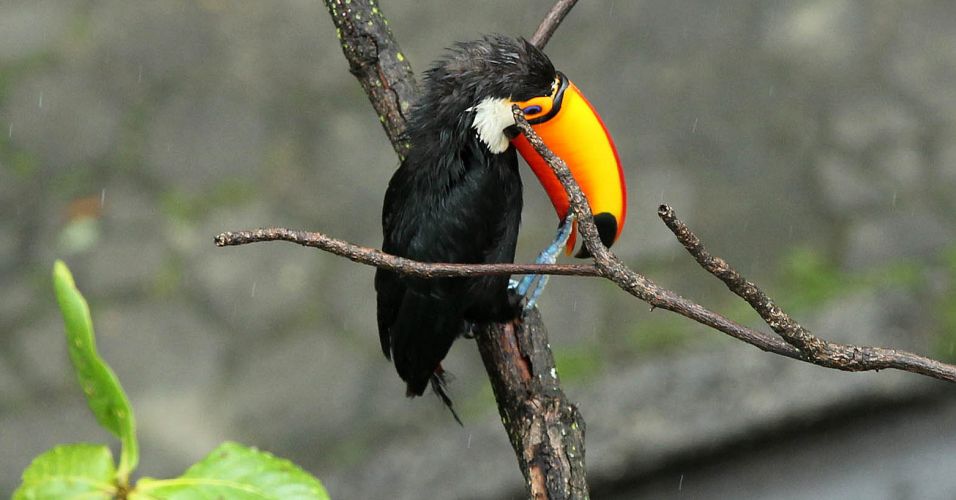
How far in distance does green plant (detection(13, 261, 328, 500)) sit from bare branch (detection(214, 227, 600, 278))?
203mm

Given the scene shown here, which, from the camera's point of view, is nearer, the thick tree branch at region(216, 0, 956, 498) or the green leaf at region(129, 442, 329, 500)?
the green leaf at region(129, 442, 329, 500)

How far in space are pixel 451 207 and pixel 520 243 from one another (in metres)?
1.46

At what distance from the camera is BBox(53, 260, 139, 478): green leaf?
2.49 feet

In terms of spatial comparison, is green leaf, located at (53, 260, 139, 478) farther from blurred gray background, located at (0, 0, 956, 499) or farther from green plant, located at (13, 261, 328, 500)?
blurred gray background, located at (0, 0, 956, 499)

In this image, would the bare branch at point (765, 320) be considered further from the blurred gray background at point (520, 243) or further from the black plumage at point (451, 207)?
the blurred gray background at point (520, 243)

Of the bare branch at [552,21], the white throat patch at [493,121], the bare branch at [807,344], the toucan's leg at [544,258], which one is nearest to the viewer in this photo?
the bare branch at [807,344]

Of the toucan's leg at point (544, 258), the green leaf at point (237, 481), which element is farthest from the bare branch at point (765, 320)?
the toucan's leg at point (544, 258)

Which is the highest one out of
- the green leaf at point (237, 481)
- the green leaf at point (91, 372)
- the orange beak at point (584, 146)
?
the orange beak at point (584, 146)

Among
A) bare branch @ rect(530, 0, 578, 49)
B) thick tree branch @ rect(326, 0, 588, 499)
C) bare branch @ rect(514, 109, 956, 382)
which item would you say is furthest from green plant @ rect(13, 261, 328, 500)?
bare branch @ rect(530, 0, 578, 49)

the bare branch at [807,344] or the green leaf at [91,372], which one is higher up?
the bare branch at [807,344]

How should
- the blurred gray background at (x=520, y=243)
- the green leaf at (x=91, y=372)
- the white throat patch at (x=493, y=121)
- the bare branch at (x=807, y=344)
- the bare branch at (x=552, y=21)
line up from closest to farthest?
the green leaf at (x=91, y=372)
the bare branch at (x=807, y=344)
the white throat patch at (x=493, y=121)
the bare branch at (x=552, y=21)
the blurred gray background at (x=520, y=243)

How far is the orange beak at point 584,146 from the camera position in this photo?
1.57m

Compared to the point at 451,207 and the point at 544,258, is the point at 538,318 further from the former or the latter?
the point at 451,207

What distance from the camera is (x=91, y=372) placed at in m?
0.81
